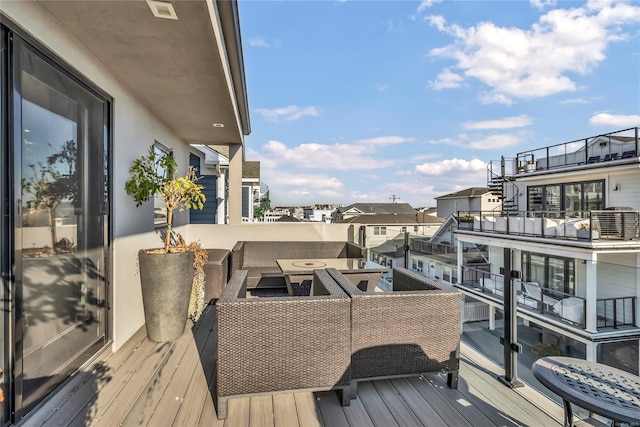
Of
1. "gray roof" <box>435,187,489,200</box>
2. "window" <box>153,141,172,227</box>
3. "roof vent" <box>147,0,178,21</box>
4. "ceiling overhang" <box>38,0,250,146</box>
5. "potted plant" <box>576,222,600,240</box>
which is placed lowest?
"potted plant" <box>576,222,600,240</box>

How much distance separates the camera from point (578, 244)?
25.3 ft

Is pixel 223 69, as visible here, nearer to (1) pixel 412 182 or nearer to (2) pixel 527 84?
(2) pixel 527 84

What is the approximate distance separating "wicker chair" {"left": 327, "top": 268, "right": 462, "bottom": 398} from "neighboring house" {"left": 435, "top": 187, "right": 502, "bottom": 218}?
1998 centimetres

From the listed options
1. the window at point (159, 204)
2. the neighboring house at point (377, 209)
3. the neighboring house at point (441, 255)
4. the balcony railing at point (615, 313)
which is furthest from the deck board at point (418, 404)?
the neighboring house at point (377, 209)

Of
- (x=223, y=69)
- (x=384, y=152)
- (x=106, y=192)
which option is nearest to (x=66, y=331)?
(x=106, y=192)

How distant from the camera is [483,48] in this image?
26.7ft

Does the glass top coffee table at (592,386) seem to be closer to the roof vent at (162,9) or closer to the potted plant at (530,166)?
the roof vent at (162,9)

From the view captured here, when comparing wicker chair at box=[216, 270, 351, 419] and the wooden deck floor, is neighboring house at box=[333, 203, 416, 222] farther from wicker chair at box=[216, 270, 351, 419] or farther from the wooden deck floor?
wicker chair at box=[216, 270, 351, 419]

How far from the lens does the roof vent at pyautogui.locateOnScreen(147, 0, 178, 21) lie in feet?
5.45

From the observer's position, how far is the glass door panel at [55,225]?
1736 millimetres

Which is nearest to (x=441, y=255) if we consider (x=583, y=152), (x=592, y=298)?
(x=592, y=298)

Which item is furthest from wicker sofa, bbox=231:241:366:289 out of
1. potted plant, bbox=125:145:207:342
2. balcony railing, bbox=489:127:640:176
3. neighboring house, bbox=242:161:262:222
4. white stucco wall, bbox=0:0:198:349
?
balcony railing, bbox=489:127:640:176

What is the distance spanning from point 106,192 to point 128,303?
3.88 ft

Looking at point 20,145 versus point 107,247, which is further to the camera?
point 107,247
